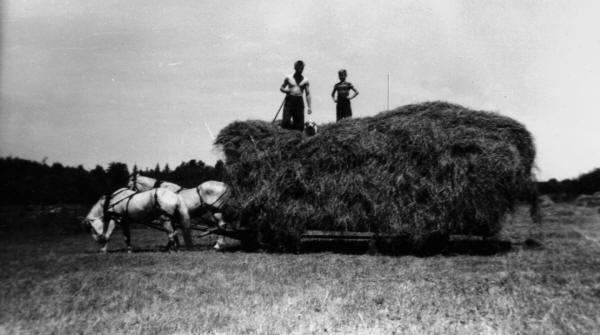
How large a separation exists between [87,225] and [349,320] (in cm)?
836

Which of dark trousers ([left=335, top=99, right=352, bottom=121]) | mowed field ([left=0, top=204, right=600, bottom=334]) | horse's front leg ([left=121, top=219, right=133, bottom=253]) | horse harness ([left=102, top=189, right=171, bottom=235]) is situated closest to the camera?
mowed field ([left=0, top=204, right=600, bottom=334])

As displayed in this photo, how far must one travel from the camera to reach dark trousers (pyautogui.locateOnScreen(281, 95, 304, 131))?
1078 cm

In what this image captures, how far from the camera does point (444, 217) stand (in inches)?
327

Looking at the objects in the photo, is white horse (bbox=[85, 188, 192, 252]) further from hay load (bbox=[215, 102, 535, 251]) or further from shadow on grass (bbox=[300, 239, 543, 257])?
shadow on grass (bbox=[300, 239, 543, 257])

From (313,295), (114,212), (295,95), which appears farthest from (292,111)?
(313,295)

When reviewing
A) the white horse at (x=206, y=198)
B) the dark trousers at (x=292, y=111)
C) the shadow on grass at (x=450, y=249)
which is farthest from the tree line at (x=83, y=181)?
the shadow on grass at (x=450, y=249)

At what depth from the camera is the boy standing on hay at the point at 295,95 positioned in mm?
10766

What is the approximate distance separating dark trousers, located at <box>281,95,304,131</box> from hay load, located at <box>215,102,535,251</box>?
3.17 feet

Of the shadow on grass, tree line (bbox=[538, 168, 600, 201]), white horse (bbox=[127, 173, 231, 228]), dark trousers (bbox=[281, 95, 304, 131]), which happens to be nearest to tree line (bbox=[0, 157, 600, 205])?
tree line (bbox=[538, 168, 600, 201])

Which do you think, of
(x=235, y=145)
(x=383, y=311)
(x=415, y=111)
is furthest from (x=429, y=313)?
(x=235, y=145)

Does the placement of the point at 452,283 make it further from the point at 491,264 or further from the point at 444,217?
the point at 444,217

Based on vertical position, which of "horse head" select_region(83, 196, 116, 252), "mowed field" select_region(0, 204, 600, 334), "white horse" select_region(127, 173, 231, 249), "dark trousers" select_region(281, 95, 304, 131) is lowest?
"mowed field" select_region(0, 204, 600, 334)

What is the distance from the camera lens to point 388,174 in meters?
8.66

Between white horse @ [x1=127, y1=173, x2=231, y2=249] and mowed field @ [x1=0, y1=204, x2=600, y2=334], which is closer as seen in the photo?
mowed field @ [x1=0, y1=204, x2=600, y2=334]
